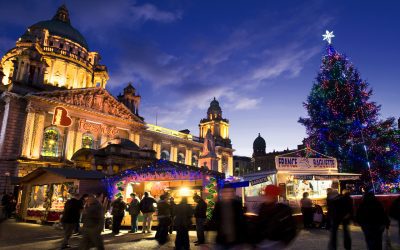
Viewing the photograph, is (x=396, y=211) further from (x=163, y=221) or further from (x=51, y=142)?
(x=51, y=142)

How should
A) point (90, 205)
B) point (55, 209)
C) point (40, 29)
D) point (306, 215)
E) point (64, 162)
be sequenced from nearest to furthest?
point (90, 205) → point (306, 215) → point (55, 209) → point (64, 162) → point (40, 29)

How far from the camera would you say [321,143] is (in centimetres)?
2464

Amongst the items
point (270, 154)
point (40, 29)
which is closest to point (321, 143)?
point (40, 29)

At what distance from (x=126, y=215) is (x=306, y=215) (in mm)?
9878

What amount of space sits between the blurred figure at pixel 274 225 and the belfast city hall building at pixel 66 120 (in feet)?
51.1

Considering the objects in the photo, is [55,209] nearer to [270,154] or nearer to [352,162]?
[352,162]

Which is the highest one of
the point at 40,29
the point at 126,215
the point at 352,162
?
the point at 40,29

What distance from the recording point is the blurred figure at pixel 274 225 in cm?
513

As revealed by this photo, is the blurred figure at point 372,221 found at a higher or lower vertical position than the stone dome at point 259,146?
lower

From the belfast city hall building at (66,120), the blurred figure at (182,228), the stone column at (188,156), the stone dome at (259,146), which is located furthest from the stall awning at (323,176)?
the stone dome at (259,146)

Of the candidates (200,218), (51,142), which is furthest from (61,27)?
(200,218)

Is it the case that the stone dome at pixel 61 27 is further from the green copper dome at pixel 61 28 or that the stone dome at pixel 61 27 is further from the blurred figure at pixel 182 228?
the blurred figure at pixel 182 228

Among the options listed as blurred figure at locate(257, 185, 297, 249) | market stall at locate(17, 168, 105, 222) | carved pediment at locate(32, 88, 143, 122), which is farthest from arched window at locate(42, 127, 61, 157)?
blurred figure at locate(257, 185, 297, 249)

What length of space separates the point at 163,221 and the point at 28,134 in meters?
27.5
